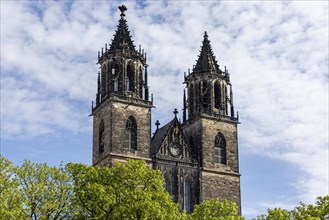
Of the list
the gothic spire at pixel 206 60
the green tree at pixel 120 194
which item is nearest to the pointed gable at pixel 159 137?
the gothic spire at pixel 206 60

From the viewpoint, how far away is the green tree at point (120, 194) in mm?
39312

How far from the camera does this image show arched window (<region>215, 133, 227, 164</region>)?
66000 mm

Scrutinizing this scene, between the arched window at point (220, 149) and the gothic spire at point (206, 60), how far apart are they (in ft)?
25.6

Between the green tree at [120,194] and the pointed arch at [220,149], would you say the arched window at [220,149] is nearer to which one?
the pointed arch at [220,149]

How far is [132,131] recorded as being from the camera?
203 feet

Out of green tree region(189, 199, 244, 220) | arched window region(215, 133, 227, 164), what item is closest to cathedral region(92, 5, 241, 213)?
arched window region(215, 133, 227, 164)

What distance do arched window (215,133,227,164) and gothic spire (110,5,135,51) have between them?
13027mm

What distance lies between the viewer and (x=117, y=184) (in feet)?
136

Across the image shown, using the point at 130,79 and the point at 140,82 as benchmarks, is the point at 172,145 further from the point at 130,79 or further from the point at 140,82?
the point at 130,79

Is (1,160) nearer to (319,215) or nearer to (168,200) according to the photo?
(168,200)

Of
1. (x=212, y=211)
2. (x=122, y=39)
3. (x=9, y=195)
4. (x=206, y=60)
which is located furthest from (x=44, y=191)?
(x=206, y=60)

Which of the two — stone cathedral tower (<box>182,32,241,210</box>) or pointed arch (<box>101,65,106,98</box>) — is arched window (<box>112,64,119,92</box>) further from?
stone cathedral tower (<box>182,32,241,210</box>)

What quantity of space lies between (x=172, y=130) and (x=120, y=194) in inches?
970

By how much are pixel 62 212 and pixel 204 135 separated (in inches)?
1122
